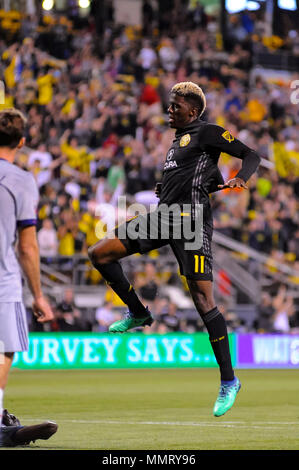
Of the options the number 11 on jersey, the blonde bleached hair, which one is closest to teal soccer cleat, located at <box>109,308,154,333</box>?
the number 11 on jersey

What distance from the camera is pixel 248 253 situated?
21812 millimetres

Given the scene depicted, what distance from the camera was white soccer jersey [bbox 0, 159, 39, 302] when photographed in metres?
6.83

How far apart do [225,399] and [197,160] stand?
2.08 m

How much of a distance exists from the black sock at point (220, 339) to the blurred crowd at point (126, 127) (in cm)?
1023

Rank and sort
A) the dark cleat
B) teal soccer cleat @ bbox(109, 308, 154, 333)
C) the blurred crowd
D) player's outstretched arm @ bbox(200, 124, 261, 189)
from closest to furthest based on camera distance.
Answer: the dark cleat < player's outstretched arm @ bbox(200, 124, 261, 189) < teal soccer cleat @ bbox(109, 308, 154, 333) < the blurred crowd

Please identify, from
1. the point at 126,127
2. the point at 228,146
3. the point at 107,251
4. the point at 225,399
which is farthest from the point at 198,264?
the point at 126,127

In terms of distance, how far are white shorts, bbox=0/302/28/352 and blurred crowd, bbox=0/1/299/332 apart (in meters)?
12.0

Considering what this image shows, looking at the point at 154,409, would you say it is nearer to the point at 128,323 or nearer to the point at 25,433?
the point at 128,323

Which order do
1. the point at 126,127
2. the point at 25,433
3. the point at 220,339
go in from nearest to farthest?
the point at 25,433 → the point at 220,339 → the point at 126,127

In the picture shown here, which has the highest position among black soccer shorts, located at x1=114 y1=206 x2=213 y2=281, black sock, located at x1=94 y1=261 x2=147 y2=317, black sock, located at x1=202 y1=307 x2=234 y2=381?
black soccer shorts, located at x1=114 y1=206 x2=213 y2=281

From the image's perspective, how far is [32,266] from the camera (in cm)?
678

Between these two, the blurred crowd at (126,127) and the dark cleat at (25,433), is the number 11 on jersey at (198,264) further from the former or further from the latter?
the blurred crowd at (126,127)

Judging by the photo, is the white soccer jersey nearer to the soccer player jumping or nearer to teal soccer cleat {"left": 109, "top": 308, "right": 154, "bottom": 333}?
the soccer player jumping

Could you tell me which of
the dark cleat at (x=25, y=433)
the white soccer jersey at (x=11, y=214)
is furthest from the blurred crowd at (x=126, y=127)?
the white soccer jersey at (x=11, y=214)
